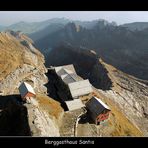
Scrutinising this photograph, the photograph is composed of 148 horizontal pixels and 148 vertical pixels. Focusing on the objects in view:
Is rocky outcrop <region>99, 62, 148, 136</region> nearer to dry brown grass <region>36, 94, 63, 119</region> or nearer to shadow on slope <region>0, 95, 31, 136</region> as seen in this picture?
dry brown grass <region>36, 94, 63, 119</region>

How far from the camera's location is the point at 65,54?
453 ft

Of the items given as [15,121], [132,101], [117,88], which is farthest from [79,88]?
[117,88]

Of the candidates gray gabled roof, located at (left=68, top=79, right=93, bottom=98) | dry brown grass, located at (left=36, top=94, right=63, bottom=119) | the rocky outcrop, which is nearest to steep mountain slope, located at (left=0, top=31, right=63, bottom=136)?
dry brown grass, located at (left=36, top=94, right=63, bottom=119)

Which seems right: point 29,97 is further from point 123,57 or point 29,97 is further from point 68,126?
point 123,57

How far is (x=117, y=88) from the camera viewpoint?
68250 mm

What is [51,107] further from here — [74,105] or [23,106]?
[23,106]

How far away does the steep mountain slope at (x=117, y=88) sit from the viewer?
57347 mm

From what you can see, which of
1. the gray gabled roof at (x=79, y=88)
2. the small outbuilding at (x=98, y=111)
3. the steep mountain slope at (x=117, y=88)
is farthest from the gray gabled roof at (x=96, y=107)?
the steep mountain slope at (x=117, y=88)

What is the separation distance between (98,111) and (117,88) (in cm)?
3847

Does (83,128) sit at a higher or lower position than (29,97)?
lower

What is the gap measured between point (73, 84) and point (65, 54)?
100 m

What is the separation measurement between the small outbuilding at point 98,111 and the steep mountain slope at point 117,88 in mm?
19002

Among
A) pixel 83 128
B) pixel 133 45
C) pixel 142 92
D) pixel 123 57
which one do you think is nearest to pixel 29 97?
pixel 83 128

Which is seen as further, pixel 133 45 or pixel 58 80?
pixel 133 45
